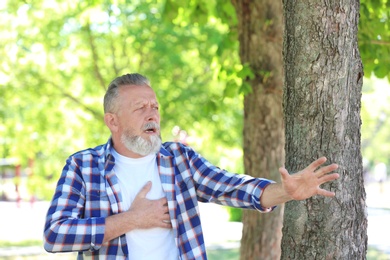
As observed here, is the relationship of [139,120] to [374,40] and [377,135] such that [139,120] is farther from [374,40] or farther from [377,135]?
[377,135]

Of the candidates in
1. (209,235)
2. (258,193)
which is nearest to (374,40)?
(258,193)

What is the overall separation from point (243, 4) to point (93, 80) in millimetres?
7216

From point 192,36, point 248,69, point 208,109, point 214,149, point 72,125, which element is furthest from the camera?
point 214,149

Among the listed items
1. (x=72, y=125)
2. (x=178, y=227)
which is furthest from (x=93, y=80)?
(x=178, y=227)

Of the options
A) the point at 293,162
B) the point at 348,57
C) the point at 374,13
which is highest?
the point at 374,13

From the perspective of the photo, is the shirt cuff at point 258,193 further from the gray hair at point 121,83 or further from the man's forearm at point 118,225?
the gray hair at point 121,83

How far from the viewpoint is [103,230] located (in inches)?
133

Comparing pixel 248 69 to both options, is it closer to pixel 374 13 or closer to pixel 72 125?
pixel 374 13

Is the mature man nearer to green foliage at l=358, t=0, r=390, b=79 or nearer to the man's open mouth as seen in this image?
the man's open mouth

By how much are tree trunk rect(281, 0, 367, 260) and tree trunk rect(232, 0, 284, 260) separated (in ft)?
11.4

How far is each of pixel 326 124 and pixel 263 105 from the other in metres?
3.67

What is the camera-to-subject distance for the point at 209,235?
18766 mm

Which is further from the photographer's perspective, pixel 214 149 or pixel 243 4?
pixel 214 149

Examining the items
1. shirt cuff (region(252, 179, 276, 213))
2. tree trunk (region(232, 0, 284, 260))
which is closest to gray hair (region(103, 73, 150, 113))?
shirt cuff (region(252, 179, 276, 213))
